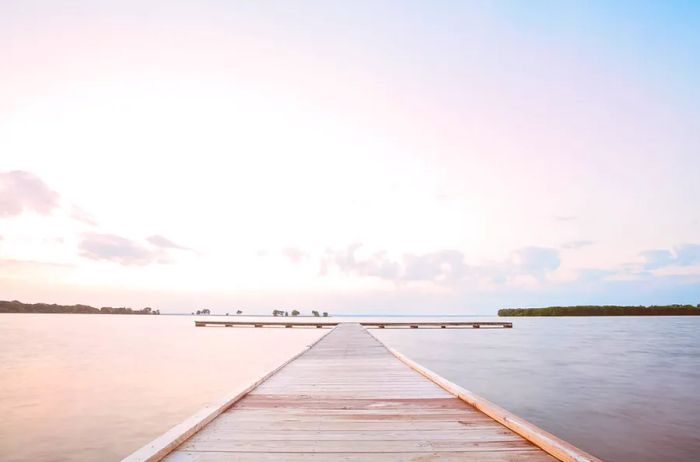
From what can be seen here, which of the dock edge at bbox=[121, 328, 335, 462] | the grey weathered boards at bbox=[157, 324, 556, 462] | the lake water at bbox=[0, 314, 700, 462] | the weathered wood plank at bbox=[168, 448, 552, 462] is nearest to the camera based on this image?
the dock edge at bbox=[121, 328, 335, 462]

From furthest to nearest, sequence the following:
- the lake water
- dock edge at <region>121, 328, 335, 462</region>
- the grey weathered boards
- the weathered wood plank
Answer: the lake water
the grey weathered boards
the weathered wood plank
dock edge at <region>121, 328, 335, 462</region>

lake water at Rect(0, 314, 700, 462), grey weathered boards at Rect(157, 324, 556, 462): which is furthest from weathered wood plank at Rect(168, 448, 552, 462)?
lake water at Rect(0, 314, 700, 462)

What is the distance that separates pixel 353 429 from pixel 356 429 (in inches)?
1.1

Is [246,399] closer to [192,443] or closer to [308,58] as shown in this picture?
[192,443]

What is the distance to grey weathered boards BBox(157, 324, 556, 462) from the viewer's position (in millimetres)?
3477

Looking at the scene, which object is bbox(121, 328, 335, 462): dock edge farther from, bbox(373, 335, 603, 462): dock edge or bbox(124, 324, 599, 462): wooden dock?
bbox(373, 335, 603, 462): dock edge

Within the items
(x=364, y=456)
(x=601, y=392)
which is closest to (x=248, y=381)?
(x=364, y=456)

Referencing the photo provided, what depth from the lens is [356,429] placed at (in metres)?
4.19

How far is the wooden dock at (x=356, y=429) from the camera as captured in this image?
343 centimetres

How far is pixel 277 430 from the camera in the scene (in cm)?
415

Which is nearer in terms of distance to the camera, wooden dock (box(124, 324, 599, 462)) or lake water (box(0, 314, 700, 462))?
wooden dock (box(124, 324, 599, 462))

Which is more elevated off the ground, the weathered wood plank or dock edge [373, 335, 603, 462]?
dock edge [373, 335, 603, 462]

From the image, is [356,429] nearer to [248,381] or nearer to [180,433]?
[180,433]

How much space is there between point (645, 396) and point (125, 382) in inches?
587
